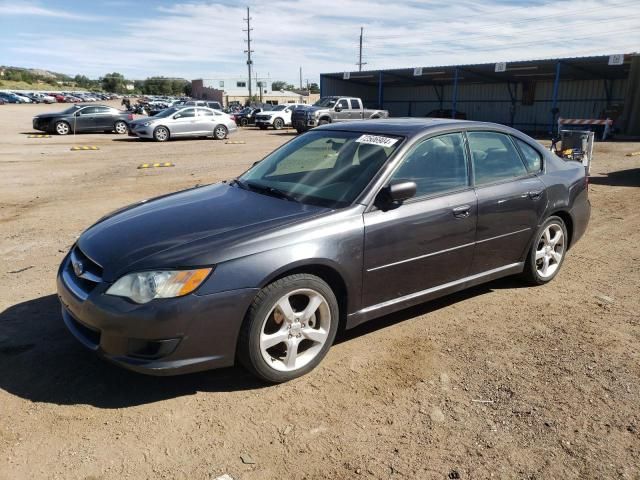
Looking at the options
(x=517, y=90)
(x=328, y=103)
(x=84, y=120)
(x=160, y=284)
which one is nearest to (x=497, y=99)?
(x=517, y=90)

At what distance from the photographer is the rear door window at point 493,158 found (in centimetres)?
427

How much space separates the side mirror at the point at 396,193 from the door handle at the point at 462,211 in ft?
1.73

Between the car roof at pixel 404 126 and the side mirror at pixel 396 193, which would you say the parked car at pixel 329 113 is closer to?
the car roof at pixel 404 126

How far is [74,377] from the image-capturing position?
3262 millimetres

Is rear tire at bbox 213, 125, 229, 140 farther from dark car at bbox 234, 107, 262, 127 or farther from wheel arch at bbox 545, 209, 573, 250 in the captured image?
wheel arch at bbox 545, 209, 573, 250

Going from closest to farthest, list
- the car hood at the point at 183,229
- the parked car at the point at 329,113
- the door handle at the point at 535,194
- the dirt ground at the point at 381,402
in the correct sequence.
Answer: the dirt ground at the point at 381,402 < the car hood at the point at 183,229 < the door handle at the point at 535,194 < the parked car at the point at 329,113

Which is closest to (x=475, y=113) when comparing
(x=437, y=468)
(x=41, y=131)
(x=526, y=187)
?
(x=41, y=131)

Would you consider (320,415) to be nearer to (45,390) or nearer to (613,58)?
(45,390)

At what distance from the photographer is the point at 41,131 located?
81.0ft

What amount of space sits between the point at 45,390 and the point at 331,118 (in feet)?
81.0

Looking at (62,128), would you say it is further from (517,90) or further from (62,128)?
(517,90)

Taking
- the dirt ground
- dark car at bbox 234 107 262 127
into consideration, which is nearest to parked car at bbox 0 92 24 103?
dark car at bbox 234 107 262 127

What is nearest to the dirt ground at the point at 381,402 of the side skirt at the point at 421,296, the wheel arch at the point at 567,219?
the side skirt at the point at 421,296

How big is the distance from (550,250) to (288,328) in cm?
301
